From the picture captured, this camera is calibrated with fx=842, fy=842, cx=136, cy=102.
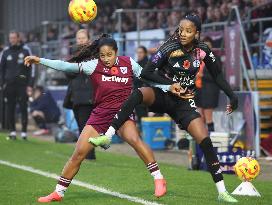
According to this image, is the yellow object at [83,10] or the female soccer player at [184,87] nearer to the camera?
the female soccer player at [184,87]

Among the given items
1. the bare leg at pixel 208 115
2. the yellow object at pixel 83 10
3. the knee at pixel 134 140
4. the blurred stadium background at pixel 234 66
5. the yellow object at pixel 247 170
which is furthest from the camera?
the bare leg at pixel 208 115

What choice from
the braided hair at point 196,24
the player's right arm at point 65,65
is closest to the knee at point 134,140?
the player's right arm at point 65,65

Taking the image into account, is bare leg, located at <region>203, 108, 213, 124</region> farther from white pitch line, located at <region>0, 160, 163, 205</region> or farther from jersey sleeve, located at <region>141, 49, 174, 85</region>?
jersey sleeve, located at <region>141, 49, 174, 85</region>

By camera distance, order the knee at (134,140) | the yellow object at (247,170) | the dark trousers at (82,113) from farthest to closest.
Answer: the dark trousers at (82,113) → the yellow object at (247,170) → the knee at (134,140)

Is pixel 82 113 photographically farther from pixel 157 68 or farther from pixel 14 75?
pixel 14 75

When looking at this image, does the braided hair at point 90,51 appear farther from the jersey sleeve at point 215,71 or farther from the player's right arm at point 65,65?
the jersey sleeve at point 215,71

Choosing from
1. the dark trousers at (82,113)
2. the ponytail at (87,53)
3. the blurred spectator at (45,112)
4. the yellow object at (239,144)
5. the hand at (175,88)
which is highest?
the ponytail at (87,53)

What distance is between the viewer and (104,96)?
9125mm

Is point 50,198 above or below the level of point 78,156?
below

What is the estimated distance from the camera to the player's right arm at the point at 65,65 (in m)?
8.60

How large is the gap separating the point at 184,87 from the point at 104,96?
2.90 ft

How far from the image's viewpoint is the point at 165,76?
29.3ft

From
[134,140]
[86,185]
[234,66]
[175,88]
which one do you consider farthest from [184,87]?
[234,66]

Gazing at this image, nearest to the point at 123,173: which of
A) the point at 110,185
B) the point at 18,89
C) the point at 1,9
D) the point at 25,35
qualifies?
the point at 110,185
